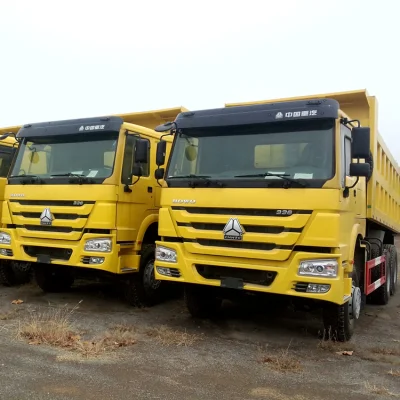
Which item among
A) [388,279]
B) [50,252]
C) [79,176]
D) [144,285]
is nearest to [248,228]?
[144,285]

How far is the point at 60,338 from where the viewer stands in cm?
526

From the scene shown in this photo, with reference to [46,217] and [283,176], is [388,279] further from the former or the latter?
[46,217]

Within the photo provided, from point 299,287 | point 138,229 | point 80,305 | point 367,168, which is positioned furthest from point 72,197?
point 367,168

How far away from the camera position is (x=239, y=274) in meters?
5.57

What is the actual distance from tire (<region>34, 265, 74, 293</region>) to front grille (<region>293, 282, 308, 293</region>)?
4205 millimetres

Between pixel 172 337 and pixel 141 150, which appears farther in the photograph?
pixel 141 150

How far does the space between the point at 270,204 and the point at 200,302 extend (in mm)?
2172

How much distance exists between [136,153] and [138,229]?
120 cm

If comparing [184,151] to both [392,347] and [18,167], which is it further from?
[392,347]

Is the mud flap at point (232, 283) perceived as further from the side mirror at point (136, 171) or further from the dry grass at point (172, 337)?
the side mirror at point (136, 171)

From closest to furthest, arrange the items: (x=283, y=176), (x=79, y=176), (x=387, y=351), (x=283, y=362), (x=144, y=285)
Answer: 1. (x=283, y=362)
2. (x=283, y=176)
3. (x=387, y=351)
4. (x=79, y=176)
5. (x=144, y=285)

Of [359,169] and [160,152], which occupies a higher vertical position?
[160,152]

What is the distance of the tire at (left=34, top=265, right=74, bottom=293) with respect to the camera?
314 inches

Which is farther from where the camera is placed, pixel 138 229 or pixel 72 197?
pixel 138 229
